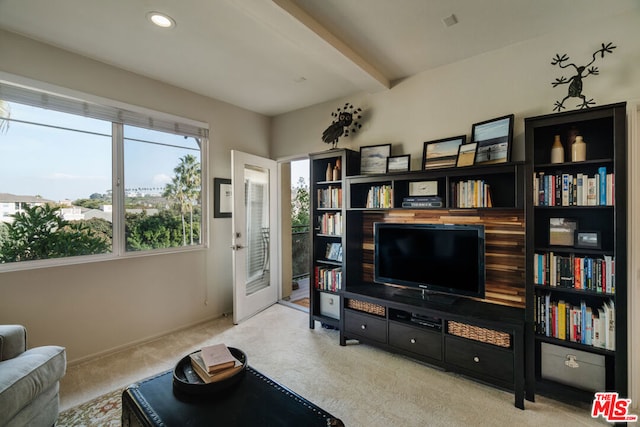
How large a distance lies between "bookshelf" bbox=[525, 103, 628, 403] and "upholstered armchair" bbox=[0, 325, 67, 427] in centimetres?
301

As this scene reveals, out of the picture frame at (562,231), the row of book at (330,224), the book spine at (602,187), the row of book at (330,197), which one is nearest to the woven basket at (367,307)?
the row of book at (330,224)

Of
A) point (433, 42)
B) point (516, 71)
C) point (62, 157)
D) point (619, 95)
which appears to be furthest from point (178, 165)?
point (619, 95)

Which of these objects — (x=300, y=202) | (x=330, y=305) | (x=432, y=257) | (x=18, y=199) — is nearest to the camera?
(x=18, y=199)

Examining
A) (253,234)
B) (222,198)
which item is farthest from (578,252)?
(222,198)

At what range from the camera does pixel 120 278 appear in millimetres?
2801

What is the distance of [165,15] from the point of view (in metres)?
2.02

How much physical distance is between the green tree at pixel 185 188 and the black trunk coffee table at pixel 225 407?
6.98 ft

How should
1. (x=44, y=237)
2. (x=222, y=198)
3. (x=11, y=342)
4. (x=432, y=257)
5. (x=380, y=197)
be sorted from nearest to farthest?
(x=11, y=342), (x=44, y=237), (x=432, y=257), (x=380, y=197), (x=222, y=198)

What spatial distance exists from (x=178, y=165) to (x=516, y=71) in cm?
341

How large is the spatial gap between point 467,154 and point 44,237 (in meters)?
3.59

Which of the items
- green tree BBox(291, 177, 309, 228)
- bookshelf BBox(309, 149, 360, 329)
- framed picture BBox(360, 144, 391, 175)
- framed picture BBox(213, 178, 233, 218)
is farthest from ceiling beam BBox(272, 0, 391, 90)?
green tree BBox(291, 177, 309, 228)

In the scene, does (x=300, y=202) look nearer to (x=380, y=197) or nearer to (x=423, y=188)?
(x=380, y=197)

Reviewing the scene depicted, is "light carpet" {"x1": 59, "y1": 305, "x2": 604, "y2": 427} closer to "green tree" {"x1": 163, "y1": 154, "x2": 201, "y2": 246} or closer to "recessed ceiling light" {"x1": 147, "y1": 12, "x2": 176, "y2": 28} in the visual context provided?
"green tree" {"x1": 163, "y1": 154, "x2": 201, "y2": 246}

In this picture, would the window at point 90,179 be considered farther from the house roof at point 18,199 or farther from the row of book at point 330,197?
the row of book at point 330,197
